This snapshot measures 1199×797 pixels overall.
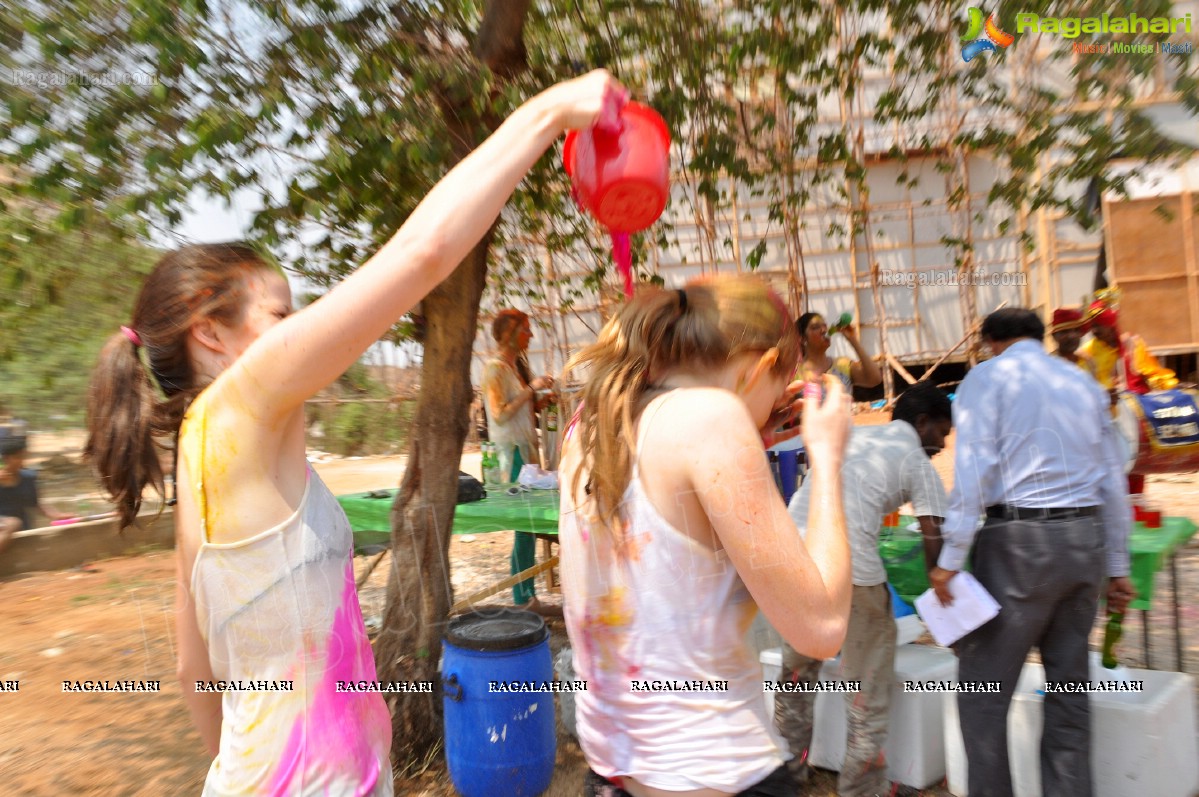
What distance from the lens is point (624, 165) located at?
158 cm

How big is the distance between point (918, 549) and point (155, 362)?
2.94 m

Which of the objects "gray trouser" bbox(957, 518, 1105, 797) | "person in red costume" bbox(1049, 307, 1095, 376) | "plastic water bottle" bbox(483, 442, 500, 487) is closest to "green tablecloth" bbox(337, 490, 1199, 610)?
"plastic water bottle" bbox(483, 442, 500, 487)

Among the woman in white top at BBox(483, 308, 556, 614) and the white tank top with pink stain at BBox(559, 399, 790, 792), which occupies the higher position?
the woman in white top at BBox(483, 308, 556, 614)

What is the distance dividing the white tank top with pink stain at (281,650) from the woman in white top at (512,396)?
3729 millimetres

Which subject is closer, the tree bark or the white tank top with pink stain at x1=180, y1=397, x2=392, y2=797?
the white tank top with pink stain at x1=180, y1=397, x2=392, y2=797

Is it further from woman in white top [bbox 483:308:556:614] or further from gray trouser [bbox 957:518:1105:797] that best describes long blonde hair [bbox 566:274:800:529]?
woman in white top [bbox 483:308:556:614]

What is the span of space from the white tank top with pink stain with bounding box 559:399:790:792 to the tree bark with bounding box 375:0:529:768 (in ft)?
7.62

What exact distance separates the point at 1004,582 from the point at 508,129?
2295 mm

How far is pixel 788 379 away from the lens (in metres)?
1.29

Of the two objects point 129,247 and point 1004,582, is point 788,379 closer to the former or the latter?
point 1004,582

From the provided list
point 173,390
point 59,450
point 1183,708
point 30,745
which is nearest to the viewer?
point 173,390

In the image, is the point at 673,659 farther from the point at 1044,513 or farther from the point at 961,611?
the point at 1044,513

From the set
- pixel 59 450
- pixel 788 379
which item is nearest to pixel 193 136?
pixel 788 379

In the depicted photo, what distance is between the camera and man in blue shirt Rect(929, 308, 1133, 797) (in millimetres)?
2496
